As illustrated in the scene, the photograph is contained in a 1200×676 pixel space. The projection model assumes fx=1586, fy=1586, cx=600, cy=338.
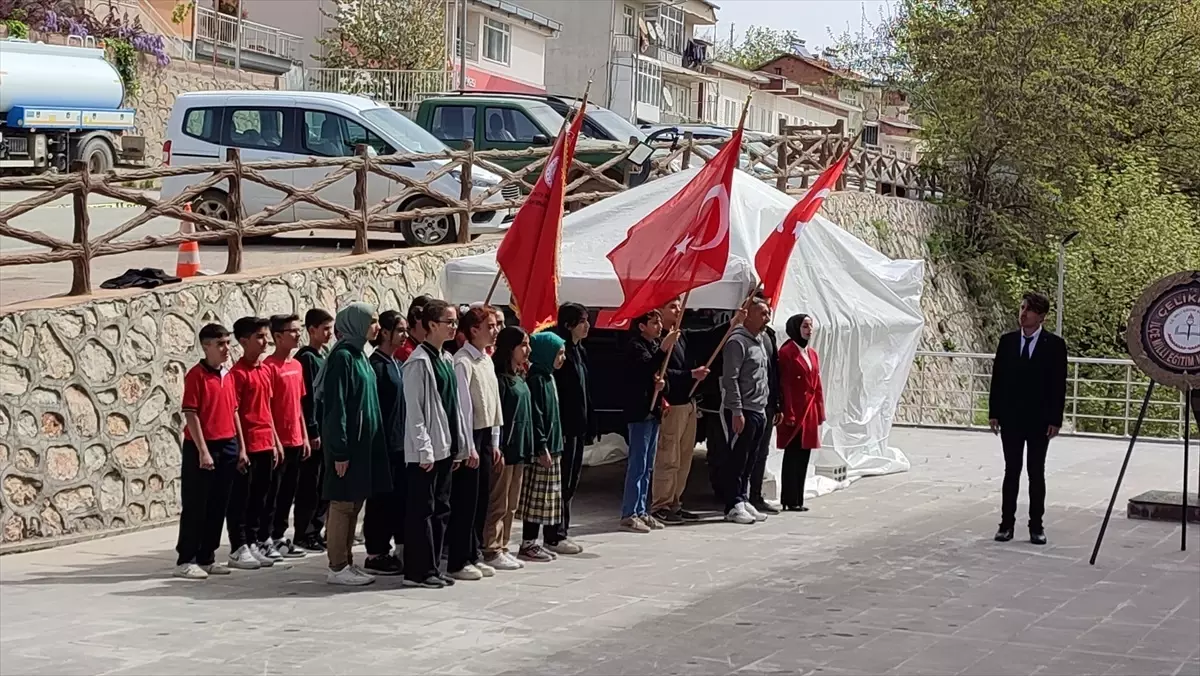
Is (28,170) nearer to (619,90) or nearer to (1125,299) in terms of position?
(1125,299)

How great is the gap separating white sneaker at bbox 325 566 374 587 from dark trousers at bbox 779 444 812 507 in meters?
5.16

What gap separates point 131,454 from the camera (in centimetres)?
1222

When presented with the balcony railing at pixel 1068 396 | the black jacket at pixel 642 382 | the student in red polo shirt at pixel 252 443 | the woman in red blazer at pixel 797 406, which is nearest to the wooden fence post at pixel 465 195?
the woman in red blazer at pixel 797 406

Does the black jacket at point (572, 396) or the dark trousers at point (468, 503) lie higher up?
the black jacket at point (572, 396)

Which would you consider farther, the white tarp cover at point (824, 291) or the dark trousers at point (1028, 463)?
the white tarp cover at point (824, 291)

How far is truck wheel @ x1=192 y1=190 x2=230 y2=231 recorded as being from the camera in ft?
60.0

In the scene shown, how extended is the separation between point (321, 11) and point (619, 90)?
15836mm

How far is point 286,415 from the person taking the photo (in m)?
10.7

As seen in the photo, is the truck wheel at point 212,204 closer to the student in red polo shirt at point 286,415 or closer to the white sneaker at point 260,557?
the student in red polo shirt at point 286,415

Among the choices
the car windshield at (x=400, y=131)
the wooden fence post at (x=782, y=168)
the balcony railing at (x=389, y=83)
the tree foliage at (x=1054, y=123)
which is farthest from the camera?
the balcony railing at (x=389, y=83)

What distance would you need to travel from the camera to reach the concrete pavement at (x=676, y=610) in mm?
8094

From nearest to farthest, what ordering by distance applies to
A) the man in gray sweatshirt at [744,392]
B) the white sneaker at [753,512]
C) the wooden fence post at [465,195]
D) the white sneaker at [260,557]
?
the white sneaker at [260,557] → the man in gray sweatshirt at [744,392] → the white sneaker at [753,512] → the wooden fence post at [465,195]

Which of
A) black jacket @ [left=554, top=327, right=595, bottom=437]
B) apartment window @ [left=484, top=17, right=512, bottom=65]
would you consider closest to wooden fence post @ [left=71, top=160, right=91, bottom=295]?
black jacket @ [left=554, top=327, right=595, bottom=437]

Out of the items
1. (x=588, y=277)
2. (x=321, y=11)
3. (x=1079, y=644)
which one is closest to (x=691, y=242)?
(x=588, y=277)
